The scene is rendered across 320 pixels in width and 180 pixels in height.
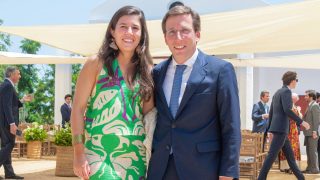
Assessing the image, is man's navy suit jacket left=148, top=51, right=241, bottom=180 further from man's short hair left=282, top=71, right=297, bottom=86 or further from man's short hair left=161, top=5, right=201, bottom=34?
man's short hair left=282, top=71, right=297, bottom=86

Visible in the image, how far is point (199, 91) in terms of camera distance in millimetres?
3000

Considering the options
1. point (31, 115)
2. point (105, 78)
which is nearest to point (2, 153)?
point (105, 78)

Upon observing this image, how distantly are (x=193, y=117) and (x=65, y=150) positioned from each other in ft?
23.4

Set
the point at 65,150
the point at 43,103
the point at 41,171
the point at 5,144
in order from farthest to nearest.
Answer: the point at 43,103, the point at 41,171, the point at 65,150, the point at 5,144

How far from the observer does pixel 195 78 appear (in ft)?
9.95

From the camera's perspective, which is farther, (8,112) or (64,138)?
(64,138)

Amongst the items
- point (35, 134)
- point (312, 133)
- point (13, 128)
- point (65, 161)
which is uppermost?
point (13, 128)

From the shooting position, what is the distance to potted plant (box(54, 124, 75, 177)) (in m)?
9.84

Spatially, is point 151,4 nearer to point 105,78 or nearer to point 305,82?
point 305,82

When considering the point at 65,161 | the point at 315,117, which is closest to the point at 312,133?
the point at 315,117

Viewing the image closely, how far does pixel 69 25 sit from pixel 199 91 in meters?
6.61

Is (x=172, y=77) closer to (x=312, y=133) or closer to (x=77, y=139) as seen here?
(x=77, y=139)

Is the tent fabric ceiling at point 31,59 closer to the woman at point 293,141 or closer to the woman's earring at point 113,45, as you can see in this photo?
the woman at point 293,141

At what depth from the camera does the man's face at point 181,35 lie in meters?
3.03
